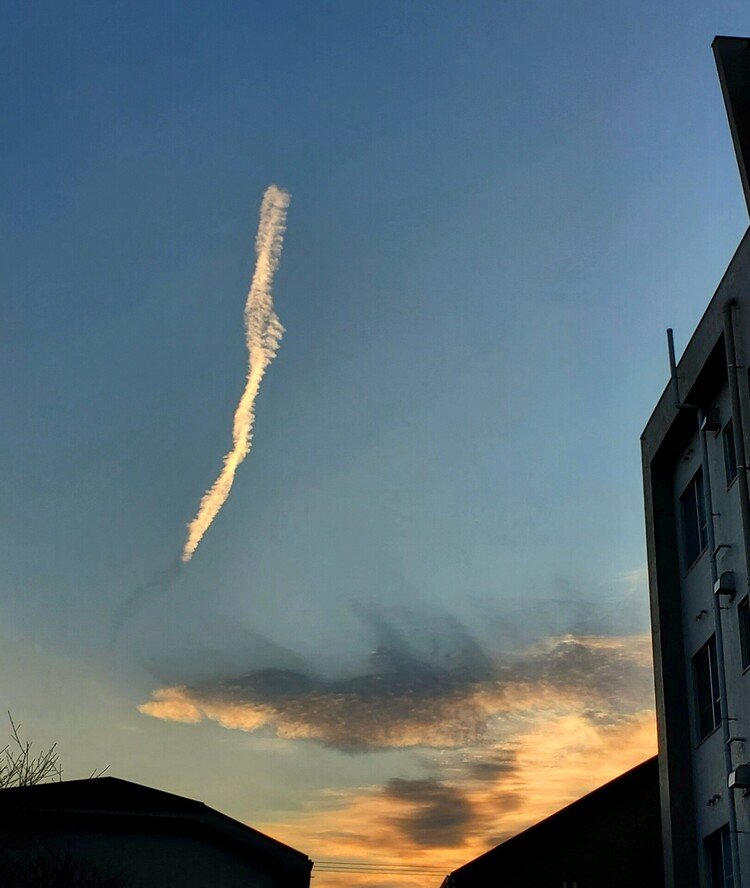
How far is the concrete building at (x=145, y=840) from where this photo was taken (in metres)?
22.1

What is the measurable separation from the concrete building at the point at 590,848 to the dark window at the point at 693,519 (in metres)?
8.06

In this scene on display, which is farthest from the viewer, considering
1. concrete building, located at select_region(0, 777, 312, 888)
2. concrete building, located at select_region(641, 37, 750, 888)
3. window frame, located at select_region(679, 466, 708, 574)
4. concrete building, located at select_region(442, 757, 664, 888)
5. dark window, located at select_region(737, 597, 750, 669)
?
concrete building, located at select_region(442, 757, 664, 888)

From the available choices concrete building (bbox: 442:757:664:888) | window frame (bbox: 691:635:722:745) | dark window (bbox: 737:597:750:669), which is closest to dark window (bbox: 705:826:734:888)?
window frame (bbox: 691:635:722:745)

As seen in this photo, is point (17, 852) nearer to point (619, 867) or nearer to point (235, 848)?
point (235, 848)

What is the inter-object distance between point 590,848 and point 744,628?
459 inches

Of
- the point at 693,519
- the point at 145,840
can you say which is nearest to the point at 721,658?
the point at 693,519

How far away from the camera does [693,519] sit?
1101 inches

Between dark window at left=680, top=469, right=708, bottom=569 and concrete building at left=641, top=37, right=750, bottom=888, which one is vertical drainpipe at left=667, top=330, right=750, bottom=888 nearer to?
concrete building at left=641, top=37, right=750, bottom=888

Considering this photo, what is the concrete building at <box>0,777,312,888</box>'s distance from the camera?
22.1 meters

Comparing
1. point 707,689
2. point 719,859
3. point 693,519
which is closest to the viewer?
point 719,859

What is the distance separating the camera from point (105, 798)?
22703 mm

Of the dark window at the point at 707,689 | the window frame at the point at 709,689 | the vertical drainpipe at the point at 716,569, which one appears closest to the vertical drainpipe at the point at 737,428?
the vertical drainpipe at the point at 716,569

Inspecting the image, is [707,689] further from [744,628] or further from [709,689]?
[744,628]

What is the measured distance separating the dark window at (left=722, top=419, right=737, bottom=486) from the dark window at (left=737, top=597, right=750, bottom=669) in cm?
287
